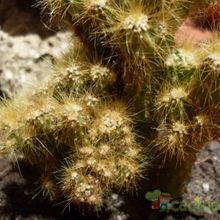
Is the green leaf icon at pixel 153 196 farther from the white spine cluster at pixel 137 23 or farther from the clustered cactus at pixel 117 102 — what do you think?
the white spine cluster at pixel 137 23

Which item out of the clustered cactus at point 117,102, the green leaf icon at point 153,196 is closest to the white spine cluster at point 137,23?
the clustered cactus at point 117,102

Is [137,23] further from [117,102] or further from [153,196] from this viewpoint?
[153,196]

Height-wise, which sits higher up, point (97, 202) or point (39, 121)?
point (39, 121)

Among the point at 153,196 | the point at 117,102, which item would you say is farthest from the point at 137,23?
the point at 153,196

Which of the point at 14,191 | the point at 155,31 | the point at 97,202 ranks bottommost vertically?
the point at 14,191

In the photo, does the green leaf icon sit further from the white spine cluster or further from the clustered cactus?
the white spine cluster

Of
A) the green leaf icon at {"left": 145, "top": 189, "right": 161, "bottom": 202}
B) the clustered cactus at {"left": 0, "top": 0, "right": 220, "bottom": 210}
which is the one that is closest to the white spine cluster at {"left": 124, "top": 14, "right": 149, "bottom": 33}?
the clustered cactus at {"left": 0, "top": 0, "right": 220, "bottom": 210}

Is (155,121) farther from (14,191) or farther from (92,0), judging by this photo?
(14,191)

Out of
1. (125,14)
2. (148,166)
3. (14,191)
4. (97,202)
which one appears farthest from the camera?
(14,191)

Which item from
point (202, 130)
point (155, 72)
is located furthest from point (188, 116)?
point (155, 72)
